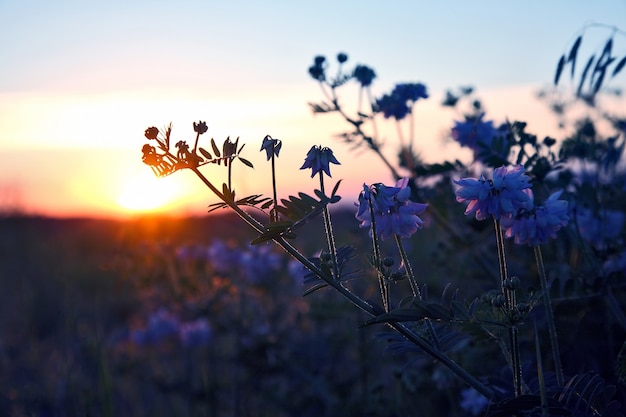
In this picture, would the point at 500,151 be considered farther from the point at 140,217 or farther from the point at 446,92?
the point at 140,217

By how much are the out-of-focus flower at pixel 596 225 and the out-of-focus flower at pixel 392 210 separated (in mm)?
1542

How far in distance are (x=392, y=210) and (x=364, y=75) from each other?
1.48 m

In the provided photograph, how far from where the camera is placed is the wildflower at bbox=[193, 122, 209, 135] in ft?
5.97

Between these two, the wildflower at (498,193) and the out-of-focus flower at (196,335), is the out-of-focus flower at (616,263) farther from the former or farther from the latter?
the out-of-focus flower at (196,335)

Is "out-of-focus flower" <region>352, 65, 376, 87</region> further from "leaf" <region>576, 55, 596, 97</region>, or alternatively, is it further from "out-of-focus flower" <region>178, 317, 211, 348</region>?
"out-of-focus flower" <region>178, 317, 211, 348</region>

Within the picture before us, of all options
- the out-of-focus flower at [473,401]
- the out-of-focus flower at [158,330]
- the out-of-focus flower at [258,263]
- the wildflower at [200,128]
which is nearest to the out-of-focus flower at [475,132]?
the out-of-focus flower at [473,401]

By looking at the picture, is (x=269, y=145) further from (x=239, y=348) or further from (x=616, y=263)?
(x=239, y=348)

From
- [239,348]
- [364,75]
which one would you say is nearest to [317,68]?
[364,75]

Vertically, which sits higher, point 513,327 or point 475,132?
point 475,132

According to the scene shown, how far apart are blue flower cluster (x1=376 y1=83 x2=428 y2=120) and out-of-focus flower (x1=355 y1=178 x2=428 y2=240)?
1.45 m

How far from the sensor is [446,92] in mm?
4055

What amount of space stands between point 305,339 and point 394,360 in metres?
0.74

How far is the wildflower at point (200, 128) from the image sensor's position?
182cm

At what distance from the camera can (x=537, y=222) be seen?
2.10 metres
